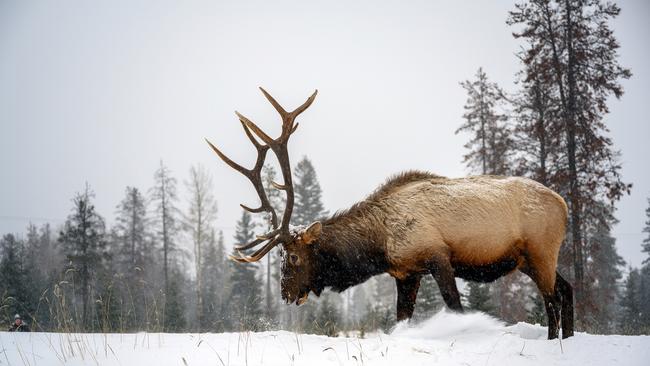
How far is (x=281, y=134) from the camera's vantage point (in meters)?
5.88

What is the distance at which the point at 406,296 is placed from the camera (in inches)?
229

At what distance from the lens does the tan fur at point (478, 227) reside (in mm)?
5340

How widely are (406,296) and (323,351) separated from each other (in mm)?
2731

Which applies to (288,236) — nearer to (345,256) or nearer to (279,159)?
(345,256)

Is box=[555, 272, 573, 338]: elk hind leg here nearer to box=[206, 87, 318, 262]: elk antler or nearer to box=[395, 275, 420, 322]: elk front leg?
box=[395, 275, 420, 322]: elk front leg

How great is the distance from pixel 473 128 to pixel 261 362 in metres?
20.3

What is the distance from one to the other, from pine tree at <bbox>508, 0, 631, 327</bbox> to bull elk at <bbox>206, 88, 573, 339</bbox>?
801cm

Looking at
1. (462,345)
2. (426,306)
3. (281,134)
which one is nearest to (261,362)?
(462,345)

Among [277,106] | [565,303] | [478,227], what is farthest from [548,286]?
[277,106]

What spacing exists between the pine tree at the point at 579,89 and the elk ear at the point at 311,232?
964cm

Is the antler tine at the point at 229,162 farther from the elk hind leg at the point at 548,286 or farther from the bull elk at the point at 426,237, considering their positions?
the elk hind leg at the point at 548,286

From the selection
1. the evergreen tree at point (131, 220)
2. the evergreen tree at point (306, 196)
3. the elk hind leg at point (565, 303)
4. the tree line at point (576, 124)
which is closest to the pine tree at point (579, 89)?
the tree line at point (576, 124)

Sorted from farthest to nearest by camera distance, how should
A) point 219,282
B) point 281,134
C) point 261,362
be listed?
1. point 219,282
2. point 281,134
3. point 261,362

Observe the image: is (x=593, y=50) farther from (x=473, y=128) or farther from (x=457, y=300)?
(x=457, y=300)
